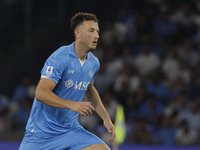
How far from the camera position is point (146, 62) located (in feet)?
33.7

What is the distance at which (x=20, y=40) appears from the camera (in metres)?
12.5

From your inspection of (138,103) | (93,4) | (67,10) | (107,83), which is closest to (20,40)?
(67,10)

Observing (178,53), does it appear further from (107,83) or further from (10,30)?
(10,30)

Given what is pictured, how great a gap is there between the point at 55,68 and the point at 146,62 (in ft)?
20.3

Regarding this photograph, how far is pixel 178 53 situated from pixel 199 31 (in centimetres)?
99

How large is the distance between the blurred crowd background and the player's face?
4.63 meters

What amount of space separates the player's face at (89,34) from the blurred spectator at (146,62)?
5.67 meters

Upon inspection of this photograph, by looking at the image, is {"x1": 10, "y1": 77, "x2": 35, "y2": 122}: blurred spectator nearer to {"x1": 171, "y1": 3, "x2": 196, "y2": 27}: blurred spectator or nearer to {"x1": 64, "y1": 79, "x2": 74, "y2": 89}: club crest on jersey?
{"x1": 171, "y1": 3, "x2": 196, "y2": 27}: blurred spectator

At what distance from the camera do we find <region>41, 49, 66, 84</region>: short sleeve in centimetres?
422

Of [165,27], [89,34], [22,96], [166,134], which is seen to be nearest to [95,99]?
[89,34]

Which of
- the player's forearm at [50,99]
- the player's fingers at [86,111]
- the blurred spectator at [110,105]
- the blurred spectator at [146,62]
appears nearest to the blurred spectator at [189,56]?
the blurred spectator at [146,62]

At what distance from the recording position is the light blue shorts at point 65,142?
443cm

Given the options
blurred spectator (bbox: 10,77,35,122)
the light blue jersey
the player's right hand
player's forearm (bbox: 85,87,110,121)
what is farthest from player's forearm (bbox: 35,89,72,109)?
blurred spectator (bbox: 10,77,35,122)

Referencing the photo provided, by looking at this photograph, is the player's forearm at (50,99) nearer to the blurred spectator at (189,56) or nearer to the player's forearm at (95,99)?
the player's forearm at (95,99)
